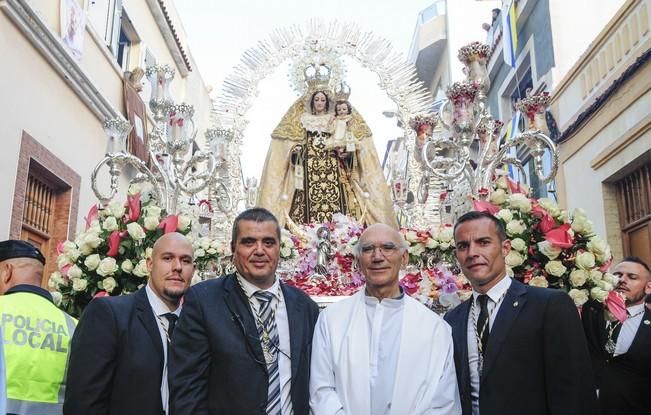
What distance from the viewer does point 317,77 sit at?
6.86 metres

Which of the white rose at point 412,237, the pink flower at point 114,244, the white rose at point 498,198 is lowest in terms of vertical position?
the pink flower at point 114,244

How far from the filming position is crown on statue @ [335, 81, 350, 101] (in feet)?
22.3

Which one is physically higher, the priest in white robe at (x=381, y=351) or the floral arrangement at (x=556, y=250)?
the floral arrangement at (x=556, y=250)

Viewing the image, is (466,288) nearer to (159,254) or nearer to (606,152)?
(159,254)

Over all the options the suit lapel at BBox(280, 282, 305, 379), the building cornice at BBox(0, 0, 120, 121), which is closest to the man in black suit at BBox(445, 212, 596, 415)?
the suit lapel at BBox(280, 282, 305, 379)

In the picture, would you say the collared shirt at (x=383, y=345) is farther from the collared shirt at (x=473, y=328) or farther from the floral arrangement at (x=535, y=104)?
the floral arrangement at (x=535, y=104)

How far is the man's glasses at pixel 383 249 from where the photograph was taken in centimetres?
244

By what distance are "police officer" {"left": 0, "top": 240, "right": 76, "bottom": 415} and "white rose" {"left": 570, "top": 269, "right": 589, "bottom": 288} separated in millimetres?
2470

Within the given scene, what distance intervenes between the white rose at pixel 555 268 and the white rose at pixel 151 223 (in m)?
2.24

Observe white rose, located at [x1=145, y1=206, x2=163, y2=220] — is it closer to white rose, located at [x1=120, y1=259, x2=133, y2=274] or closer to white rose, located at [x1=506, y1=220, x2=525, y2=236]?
white rose, located at [x1=120, y1=259, x2=133, y2=274]

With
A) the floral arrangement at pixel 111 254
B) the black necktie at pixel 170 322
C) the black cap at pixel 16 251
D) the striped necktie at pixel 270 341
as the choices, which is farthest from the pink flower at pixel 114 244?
the striped necktie at pixel 270 341

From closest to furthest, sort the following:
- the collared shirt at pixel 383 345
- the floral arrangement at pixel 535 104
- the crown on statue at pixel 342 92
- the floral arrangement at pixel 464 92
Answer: the collared shirt at pixel 383 345, the floral arrangement at pixel 464 92, the floral arrangement at pixel 535 104, the crown on statue at pixel 342 92

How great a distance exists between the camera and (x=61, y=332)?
103 inches

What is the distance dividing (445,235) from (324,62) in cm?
374
